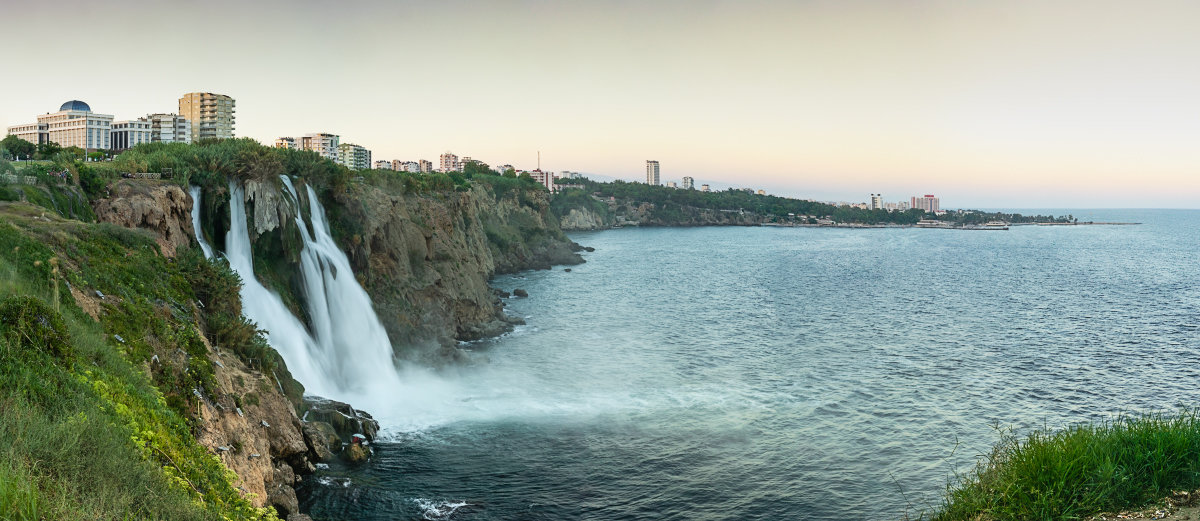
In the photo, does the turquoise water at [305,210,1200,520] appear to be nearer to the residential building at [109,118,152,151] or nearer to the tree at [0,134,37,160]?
the tree at [0,134,37,160]

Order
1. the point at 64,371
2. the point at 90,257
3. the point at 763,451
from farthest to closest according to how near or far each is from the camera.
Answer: the point at 763,451 < the point at 90,257 < the point at 64,371

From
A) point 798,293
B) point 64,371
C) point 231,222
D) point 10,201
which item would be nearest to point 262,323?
point 231,222

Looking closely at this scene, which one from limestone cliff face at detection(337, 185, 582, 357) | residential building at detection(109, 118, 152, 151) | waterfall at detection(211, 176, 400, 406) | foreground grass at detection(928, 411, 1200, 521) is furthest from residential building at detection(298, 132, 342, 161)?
foreground grass at detection(928, 411, 1200, 521)

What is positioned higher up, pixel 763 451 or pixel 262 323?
pixel 262 323

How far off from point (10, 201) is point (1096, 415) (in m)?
44.6

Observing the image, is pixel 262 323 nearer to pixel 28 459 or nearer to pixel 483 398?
pixel 483 398

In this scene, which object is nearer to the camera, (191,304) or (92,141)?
(191,304)

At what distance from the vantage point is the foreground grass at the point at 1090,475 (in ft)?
44.1

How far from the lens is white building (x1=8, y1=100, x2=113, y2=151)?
4609 inches

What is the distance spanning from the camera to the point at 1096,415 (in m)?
33.8

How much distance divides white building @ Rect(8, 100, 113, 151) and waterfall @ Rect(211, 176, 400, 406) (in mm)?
98534

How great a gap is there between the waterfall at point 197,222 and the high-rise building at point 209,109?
333 ft

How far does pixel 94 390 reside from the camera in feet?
41.2

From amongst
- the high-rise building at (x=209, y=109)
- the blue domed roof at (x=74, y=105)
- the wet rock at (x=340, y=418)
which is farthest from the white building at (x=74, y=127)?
the wet rock at (x=340, y=418)
